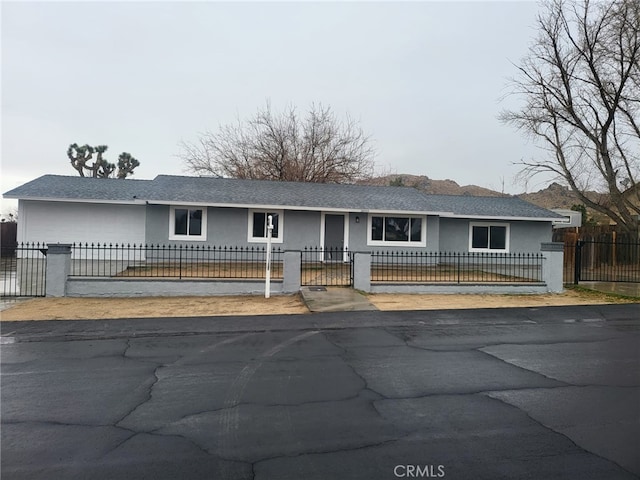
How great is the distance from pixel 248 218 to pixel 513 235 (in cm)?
1262

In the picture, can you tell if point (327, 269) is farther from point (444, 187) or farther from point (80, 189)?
point (444, 187)

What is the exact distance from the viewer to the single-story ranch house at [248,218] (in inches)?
719

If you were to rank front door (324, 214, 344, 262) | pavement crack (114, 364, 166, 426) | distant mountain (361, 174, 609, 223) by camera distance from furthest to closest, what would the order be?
distant mountain (361, 174, 609, 223) < front door (324, 214, 344, 262) < pavement crack (114, 364, 166, 426)

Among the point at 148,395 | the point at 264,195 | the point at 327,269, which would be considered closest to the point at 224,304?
the point at 148,395

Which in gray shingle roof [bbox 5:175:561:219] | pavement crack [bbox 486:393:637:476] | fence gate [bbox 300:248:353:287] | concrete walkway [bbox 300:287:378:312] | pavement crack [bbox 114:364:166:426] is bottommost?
pavement crack [bbox 114:364:166:426]

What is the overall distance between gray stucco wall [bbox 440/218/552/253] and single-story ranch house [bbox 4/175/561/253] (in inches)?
1.9

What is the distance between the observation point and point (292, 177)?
31.9 m

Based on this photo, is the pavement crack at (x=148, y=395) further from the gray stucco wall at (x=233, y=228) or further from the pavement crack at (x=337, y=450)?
the gray stucco wall at (x=233, y=228)

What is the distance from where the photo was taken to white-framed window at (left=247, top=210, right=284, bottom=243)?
742 inches

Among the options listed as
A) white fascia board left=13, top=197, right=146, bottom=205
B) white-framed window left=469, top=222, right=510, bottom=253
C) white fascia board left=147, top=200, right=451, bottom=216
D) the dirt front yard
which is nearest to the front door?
white fascia board left=147, top=200, right=451, bottom=216

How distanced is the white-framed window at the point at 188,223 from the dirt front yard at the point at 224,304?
6.58 meters

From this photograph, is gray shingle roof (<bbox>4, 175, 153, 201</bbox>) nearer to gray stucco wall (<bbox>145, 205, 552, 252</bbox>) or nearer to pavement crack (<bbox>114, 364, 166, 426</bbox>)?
gray stucco wall (<bbox>145, 205, 552, 252</bbox>)

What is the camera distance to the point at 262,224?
62.5 feet

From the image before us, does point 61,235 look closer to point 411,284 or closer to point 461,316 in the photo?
point 411,284
